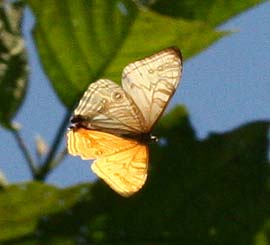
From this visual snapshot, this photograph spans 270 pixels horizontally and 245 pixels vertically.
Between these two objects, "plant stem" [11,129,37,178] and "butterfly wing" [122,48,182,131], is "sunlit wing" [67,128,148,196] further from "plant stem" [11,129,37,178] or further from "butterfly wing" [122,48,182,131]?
"plant stem" [11,129,37,178]

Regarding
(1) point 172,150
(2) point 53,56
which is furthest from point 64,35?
(1) point 172,150

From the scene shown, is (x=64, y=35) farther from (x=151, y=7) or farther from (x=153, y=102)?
(x=153, y=102)

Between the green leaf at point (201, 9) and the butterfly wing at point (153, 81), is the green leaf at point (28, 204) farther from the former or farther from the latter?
the green leaf at point (201, 9)

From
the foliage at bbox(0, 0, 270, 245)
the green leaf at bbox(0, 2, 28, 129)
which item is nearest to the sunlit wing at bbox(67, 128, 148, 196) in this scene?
the foliage at bbox(0, 0, 270, 245)

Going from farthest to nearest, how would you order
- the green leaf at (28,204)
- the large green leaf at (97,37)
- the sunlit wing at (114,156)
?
the large green leaf at (97,37), the green leaf at (28,204), the sunlit wing at (114,156)

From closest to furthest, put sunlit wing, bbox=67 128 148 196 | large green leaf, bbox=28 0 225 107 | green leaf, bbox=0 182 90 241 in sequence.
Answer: sunlit wing, bbox=67 128 148 196 → green leaf, bbox=0 182 90 241 → large green leaf, bbox=28 0 225 107

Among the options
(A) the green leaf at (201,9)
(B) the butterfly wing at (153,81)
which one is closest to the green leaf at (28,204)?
(B) the butterfly wing at (153,81)
